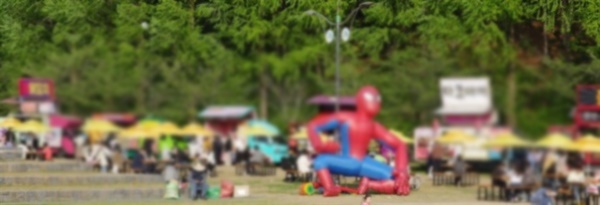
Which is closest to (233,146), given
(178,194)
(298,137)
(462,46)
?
(298,137)

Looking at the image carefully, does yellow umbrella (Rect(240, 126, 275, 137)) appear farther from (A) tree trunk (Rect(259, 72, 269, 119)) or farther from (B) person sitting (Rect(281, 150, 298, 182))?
(B) person sitting (Rect(281, 150, 298, 182))

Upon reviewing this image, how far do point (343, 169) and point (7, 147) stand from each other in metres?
9.77

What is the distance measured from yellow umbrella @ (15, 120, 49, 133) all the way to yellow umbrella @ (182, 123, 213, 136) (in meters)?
6.08

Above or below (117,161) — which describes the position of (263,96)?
above

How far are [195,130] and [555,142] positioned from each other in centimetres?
2012

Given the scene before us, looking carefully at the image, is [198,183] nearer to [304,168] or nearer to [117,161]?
[304,168]

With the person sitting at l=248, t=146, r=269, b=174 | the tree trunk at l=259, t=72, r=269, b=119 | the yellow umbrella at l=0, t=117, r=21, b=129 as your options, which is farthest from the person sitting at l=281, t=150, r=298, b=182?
the tree trunk at l=259, t=72, r=269, b=119

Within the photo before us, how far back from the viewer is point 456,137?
38094 millimetres

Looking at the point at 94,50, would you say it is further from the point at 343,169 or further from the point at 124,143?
the point at 343,169

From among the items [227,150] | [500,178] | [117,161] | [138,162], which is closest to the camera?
[500,178]

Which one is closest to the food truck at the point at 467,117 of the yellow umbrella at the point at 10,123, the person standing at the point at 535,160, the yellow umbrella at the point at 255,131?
the person standing at the point at 535,160

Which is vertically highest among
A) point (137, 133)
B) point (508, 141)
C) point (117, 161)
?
point (508, 141)

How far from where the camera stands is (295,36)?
38.8 metres

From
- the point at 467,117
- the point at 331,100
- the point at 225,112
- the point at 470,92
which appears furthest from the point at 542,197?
the point at 225,112
